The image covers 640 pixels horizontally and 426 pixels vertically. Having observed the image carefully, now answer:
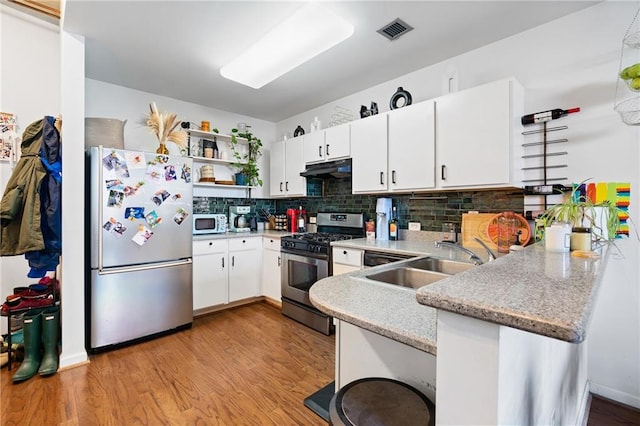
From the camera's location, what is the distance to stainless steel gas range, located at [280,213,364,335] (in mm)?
2873

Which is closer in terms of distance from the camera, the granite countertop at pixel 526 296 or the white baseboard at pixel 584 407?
the granite countertop at pixel 526 296

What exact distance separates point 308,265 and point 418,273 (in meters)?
1.50

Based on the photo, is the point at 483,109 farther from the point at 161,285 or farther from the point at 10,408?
the point at 10,408

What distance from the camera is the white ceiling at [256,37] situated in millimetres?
1933

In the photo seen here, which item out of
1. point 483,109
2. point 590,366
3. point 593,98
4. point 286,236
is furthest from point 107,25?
point 590,366

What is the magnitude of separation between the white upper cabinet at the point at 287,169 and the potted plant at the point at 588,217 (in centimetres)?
257

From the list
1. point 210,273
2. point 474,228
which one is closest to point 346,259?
point 474,228

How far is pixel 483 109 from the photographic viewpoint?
2.13 m

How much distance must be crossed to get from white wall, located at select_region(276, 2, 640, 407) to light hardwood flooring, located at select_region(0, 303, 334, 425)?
1.86 m

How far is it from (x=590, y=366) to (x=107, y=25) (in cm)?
410

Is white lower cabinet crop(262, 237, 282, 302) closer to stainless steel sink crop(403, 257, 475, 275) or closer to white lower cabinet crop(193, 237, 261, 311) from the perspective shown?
white lower cabinet crop(193, 237, 261, 311)

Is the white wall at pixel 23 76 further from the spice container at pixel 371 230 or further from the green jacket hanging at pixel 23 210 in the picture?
the spice container at pixel 371 230

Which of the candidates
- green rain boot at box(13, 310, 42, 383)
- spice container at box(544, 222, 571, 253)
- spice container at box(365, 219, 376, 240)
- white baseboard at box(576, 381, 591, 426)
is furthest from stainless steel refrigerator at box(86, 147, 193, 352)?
white baseboard at box(576, 381, 591, 426)

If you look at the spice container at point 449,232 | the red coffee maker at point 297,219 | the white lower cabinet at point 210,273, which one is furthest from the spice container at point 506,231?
the white lower cabinet at point 210,273
